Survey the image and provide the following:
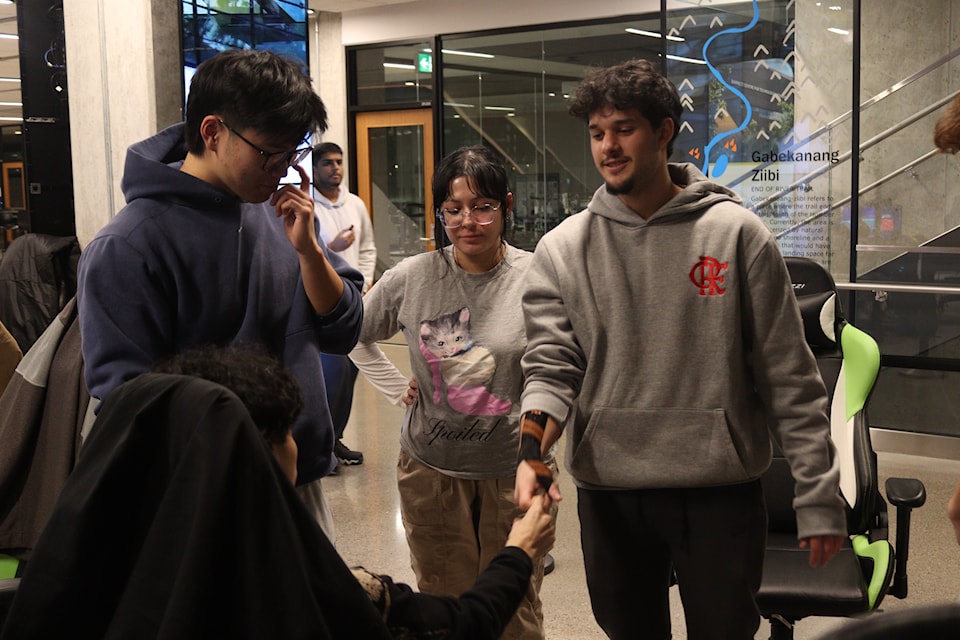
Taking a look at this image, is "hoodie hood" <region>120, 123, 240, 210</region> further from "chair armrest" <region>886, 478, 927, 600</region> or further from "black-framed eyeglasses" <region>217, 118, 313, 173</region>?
"chair armrest" <region>886, 478, 927, 600</region>

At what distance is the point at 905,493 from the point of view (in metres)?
2.63

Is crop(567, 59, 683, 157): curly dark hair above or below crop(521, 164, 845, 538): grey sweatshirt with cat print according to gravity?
above

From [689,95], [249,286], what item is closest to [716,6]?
[689,95]

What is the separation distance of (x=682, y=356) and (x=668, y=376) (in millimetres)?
47

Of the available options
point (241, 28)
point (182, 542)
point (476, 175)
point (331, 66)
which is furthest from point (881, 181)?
point (331, 66)

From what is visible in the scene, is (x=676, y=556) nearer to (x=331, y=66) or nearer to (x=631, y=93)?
(x=631, y=93)

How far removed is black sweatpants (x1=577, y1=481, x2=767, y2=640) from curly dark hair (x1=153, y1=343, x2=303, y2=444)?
0.86 m

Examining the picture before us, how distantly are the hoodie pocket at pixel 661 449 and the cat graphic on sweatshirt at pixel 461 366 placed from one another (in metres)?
0.42

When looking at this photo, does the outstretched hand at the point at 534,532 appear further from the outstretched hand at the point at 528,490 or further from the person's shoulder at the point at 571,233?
the person's shoulder at the point at 571,233

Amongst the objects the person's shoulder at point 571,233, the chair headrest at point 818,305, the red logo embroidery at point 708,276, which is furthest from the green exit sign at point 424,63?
the red logo embroidery at point 708,276

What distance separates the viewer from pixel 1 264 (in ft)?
15.3

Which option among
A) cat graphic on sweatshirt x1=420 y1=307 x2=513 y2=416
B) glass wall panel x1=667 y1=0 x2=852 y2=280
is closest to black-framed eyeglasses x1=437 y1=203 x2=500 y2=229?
cat graphic on sweatshirt x1=420 y1=307 x2=513 y2=416

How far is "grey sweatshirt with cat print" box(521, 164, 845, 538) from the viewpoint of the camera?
193cm

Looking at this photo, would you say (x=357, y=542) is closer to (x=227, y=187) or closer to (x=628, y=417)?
(x=628, y=417)
